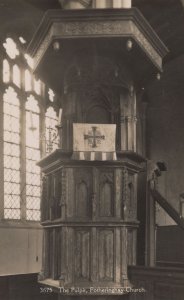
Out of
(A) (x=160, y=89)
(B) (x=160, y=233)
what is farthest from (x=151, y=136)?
(B) (x=160, y=233)

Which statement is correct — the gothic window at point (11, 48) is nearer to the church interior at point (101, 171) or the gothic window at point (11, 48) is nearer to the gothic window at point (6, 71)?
the gothic window at point (6, 71)

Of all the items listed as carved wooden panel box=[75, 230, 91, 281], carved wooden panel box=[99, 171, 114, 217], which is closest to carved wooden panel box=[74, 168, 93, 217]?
carved wooden panel box=[99, 171, 114, 217]

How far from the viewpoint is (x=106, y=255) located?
6.46 meters

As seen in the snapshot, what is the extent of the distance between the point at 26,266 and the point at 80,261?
228 inches

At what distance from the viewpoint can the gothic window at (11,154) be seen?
39.7 feet

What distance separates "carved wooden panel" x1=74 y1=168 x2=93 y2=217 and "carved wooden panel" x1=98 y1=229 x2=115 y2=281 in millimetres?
345

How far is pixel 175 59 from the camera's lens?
14.5 metres

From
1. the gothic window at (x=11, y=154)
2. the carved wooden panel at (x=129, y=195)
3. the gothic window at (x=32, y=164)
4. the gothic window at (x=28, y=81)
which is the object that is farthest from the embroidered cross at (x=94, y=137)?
the gothic window at (x=28, y=81)

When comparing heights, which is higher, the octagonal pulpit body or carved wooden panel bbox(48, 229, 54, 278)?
the octagonal pulpit body

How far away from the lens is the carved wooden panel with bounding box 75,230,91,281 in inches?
251

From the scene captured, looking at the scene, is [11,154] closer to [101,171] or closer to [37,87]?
[37,87]

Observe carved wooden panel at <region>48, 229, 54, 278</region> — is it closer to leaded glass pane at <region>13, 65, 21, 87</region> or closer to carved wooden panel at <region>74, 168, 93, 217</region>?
carved wooden panel at <region>74, 168, 93, 217</region>

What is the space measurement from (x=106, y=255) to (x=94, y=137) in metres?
1.55

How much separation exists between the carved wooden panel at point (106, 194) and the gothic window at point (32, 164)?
6261 mm
